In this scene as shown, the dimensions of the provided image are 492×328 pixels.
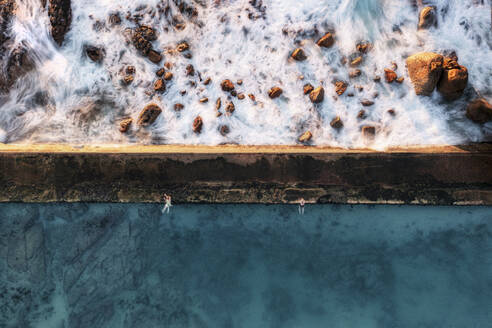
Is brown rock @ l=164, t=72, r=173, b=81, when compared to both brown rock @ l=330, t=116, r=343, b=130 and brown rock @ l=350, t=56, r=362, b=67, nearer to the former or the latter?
brown rock @ l=330, t=116, r=343, b=130

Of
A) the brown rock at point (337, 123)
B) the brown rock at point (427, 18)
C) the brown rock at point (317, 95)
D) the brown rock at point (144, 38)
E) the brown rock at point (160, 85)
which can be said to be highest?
the brown rock at point (427, 18)

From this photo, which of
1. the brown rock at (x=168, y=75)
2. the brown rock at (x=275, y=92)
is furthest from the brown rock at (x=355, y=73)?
the brown rock at (x=168, y=75)

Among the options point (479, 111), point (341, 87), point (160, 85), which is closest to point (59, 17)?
point (160, 85)

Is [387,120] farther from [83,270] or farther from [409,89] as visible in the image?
[83,270]

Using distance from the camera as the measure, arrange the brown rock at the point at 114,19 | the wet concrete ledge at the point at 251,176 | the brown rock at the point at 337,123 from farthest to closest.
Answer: the brown rock at the point at 114,19 < the brown rock at the point at 337,123 < the wet concrete ledge at the point at 251,176

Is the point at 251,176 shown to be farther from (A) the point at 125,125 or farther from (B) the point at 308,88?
(A) the point at 125,125

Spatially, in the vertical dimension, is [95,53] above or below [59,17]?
below

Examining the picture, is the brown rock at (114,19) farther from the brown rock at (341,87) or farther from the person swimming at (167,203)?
the brown rock at (341,87)

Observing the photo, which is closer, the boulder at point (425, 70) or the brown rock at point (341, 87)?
the boulder at point (425, 70)
